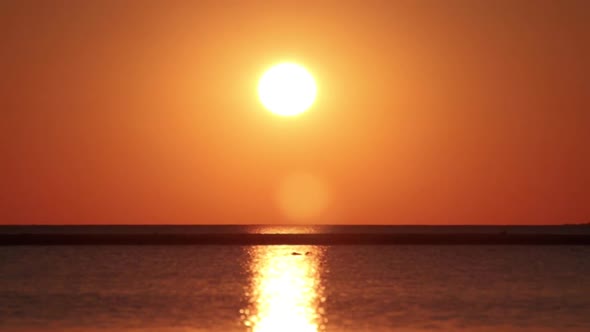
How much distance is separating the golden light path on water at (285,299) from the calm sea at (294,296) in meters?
0.05

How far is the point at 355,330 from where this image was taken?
113ft

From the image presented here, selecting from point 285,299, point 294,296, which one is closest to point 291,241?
point 294,296

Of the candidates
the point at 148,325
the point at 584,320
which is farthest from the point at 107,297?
the point at 584,320

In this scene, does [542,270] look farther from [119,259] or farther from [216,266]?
[119,259]

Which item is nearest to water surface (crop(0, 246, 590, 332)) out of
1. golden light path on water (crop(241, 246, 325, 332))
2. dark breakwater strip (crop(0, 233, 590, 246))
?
golden light path on water (crop(241, 246, 325, 332))

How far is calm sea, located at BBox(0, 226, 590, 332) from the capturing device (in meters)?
36.0

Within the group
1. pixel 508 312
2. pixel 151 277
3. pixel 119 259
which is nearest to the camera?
pixel 508 312

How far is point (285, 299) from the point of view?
148ft

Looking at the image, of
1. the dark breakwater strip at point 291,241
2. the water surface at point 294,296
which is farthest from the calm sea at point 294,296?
the dark breakwater strip at point 291,241

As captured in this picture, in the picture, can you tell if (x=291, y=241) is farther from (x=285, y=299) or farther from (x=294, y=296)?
(x=285, y=299)

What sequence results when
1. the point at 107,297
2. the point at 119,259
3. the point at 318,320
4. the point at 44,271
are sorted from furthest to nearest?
the point at 119,259, the point at 44,271, the point at 107,297, the point at 318,320

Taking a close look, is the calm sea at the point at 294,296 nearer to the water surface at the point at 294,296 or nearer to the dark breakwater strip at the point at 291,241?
the water surface at the point at 294,296

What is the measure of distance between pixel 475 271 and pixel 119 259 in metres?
27.8

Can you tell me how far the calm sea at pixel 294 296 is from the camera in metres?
36.0
